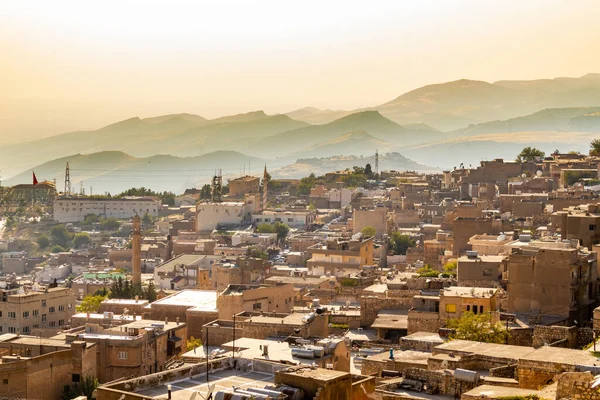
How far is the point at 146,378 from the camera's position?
14.3 m

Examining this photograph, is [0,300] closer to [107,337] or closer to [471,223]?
[107,337]

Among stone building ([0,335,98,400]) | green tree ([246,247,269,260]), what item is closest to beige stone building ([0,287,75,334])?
stone building ([0,335,98,400])

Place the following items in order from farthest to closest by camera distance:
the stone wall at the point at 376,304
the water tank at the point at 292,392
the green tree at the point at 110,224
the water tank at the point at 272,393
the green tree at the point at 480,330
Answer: the green tree at the point at 110,224
the stone wall at the point at 376,304
the green tree at the point at 480,330
the water tank at the point at 292,392
the water tank at the point at 272,393

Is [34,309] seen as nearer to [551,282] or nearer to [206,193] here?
[551,282]

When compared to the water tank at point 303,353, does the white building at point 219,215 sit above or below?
below

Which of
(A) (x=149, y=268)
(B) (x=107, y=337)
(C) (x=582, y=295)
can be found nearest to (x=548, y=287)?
(C) (x=582, y=295)

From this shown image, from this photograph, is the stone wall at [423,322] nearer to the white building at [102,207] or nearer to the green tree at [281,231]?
the green tree at [281,231]

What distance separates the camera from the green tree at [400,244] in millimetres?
55344

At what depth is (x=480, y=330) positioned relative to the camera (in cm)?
2289

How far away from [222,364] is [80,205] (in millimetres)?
94232

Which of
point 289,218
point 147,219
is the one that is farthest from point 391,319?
point 147,219

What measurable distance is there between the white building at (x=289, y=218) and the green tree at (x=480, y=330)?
169ft

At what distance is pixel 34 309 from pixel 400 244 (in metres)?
22.1

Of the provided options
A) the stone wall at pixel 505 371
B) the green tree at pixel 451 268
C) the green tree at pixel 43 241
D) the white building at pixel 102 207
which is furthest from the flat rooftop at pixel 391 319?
the white building at pixel 102 207
